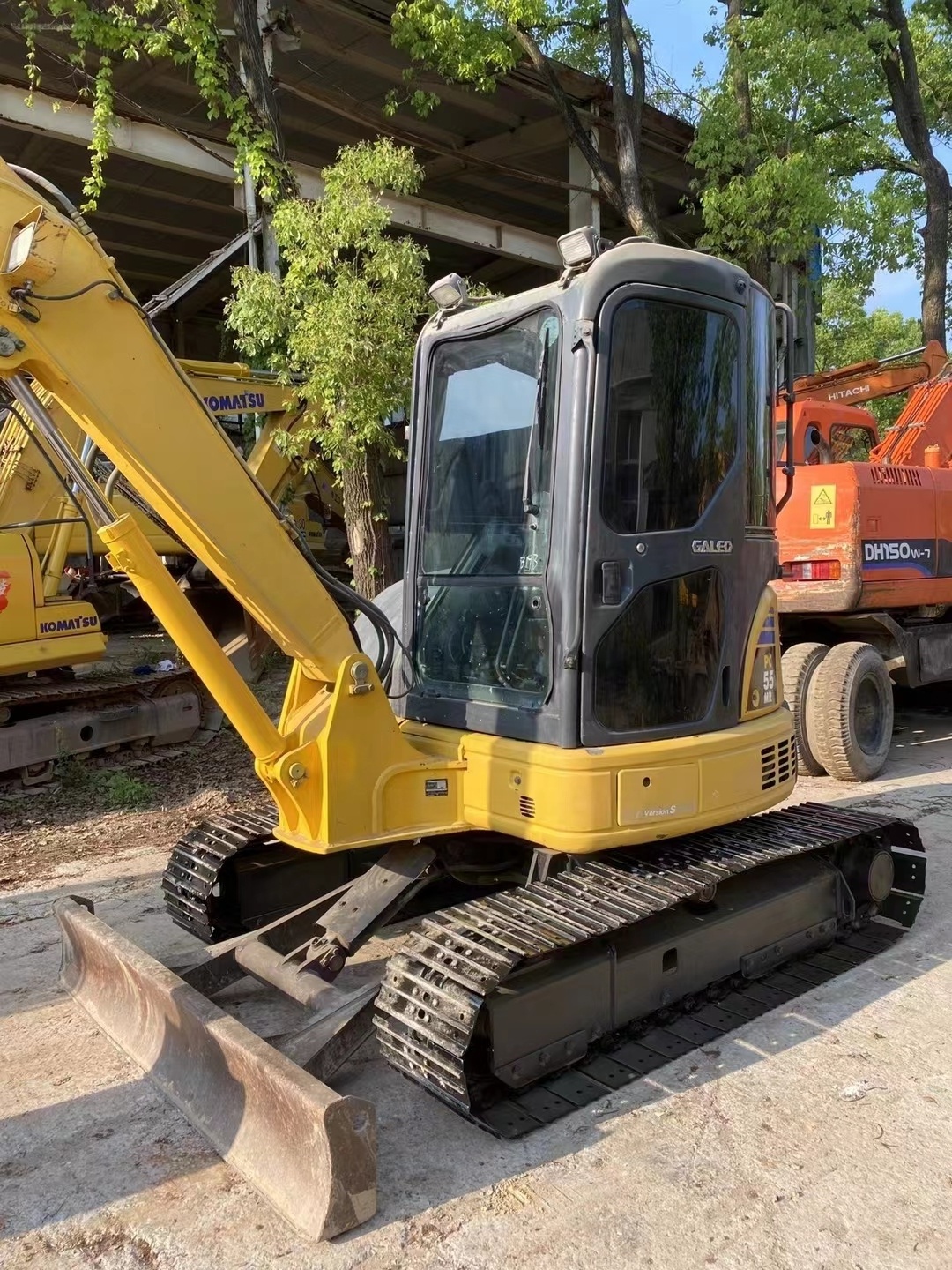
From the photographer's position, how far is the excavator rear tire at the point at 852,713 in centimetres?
723

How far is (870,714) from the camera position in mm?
7727

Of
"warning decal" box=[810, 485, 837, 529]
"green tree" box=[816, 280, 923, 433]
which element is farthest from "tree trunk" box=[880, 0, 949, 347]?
"green tree" box=[816, 280, 923, 433]

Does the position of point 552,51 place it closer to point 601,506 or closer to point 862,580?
point 862,580

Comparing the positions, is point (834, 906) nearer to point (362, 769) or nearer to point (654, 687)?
point (654, 687)

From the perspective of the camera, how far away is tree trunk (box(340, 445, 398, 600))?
27.5ft

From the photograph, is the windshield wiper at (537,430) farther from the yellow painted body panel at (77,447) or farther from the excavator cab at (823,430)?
the excavator cab at (823,430)

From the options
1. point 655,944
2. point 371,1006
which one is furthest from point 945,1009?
point 371,1006

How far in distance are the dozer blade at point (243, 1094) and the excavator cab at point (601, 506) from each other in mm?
1345

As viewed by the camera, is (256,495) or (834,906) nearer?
(256,495)

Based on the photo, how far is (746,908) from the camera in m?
3.82

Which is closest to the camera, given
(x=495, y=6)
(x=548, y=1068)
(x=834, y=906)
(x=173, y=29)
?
(x=548, y=1068)

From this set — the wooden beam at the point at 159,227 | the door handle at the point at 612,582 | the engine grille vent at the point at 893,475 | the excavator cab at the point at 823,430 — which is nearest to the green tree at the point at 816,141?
the excavator cab at the point at 823,430

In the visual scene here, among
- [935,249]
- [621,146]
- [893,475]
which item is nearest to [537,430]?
[893,475]

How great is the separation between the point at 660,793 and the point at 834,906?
1.30m
